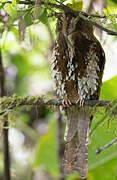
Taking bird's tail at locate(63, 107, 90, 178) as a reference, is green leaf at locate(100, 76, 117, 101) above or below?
above

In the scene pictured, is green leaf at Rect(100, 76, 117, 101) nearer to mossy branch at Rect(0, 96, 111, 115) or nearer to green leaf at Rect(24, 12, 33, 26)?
mossy branch at Rect(0, 96, 111, 115)

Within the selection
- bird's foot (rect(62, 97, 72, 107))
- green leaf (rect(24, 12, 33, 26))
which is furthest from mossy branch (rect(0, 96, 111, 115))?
green leaf (rect(24, 12, 33, 26))

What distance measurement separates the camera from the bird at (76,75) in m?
2.04

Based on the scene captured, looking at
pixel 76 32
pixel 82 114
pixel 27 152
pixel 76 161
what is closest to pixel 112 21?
pixel 76 32

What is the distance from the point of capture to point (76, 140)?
224cm

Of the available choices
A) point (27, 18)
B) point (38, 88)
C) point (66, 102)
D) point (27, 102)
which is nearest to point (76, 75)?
point (66, 102)

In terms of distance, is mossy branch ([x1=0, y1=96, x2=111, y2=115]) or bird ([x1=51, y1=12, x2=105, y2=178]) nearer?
mossy branch ([x1=0, y1=96, x2=111, y2=115])

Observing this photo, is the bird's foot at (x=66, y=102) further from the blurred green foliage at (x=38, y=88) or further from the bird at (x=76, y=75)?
the blurred green foliage at (x=38, y=88)

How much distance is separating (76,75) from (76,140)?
395 millimetres

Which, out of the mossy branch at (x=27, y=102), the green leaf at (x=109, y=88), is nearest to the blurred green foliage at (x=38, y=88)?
the green leaf at (x=109, y=88)

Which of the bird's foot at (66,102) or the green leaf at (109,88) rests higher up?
the bird's foot at (66,102)

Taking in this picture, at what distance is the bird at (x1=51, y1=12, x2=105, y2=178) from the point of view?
2.04m

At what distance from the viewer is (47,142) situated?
140 inches

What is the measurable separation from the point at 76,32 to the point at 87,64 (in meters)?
0.19
